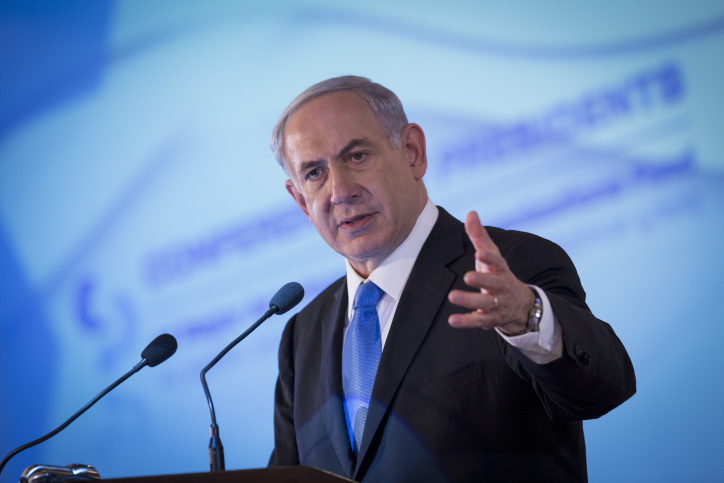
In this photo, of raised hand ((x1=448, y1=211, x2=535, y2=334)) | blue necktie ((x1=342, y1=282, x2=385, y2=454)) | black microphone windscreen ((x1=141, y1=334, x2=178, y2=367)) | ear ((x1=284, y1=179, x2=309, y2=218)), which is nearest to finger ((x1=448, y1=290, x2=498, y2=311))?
raised hand ((x1=448, y1=211, x2=535, y2=334))

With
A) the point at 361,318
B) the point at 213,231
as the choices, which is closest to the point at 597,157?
the point at 361,318

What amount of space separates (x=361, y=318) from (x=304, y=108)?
768mm

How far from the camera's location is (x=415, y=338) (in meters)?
1.78

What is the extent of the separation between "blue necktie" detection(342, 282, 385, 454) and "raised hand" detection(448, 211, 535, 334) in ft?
2.30

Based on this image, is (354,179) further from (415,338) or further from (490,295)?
(490,295)

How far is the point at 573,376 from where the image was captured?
51.9 inches

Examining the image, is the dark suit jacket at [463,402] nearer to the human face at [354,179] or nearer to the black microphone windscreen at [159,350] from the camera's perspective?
the human face at [354,179]

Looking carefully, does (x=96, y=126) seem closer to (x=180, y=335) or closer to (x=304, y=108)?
(x=180, y=335)

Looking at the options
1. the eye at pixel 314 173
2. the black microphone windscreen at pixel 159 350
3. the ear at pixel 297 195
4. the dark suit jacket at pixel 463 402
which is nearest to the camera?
the dark suit jacket at pixel 463 402

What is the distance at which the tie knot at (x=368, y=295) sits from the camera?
199 cm

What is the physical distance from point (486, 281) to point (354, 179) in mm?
942

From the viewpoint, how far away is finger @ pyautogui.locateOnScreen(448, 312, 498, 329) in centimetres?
113

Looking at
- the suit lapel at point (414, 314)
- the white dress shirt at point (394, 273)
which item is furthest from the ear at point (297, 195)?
the suit lapel at point (414, 314)

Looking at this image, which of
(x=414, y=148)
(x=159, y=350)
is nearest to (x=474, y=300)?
(x=159, y=350)
